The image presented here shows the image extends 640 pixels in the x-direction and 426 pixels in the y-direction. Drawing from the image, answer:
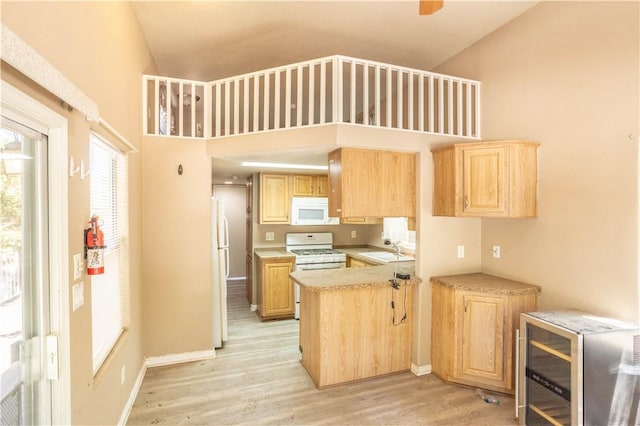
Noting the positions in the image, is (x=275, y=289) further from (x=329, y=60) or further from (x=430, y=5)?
(x=430, y=5)

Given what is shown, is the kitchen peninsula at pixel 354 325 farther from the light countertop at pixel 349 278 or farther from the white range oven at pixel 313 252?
the white range oven at pixel 313 252

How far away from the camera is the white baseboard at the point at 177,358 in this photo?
3.14 m

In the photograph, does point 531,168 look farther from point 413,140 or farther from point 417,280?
point 417,280

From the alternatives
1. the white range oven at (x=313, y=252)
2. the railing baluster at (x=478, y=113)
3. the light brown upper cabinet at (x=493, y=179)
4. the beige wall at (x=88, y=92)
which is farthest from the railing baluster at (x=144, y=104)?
the railing baluster at (x=478, y=113)

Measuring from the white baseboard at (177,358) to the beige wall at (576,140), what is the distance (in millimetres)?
3266

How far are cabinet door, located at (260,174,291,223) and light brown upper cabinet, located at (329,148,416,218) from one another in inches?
74.0

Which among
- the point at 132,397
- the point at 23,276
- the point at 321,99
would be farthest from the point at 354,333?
the point at 23,276

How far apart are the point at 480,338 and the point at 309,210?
3060mm

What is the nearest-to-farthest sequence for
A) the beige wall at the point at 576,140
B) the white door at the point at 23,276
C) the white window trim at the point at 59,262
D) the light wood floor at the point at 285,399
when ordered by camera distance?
the white door at the point at 23,276 < the white window trim at the point at 59,262 < the beige wall at the point at 576,140 < the light wood floor at the point at 285,399

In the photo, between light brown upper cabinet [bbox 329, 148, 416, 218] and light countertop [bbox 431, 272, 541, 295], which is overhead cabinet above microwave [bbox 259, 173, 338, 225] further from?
light countertop [bbox 431, 272, 541, 295]

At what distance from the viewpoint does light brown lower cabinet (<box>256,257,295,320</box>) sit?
4520mm

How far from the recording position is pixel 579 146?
2408mm

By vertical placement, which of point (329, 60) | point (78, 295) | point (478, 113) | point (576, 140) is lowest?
point (78, 295)

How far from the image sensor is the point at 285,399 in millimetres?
2648
